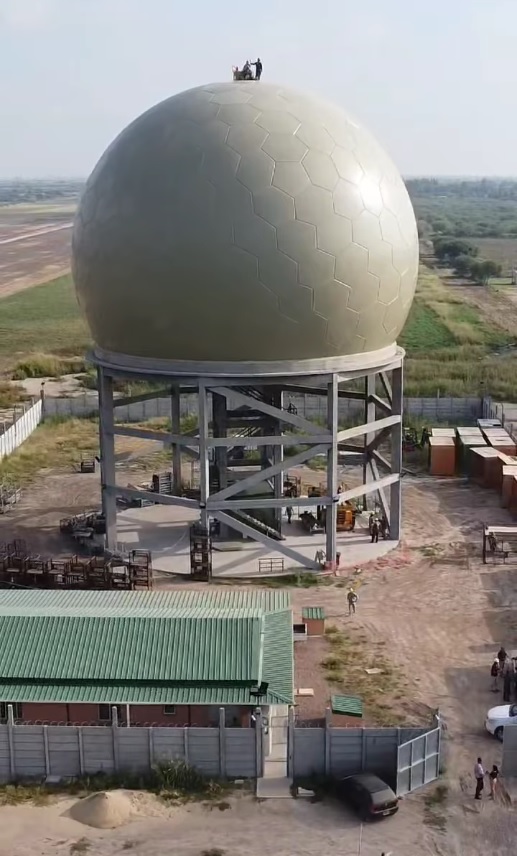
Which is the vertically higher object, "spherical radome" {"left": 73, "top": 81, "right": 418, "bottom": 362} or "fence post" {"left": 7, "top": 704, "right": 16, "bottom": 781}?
"spherical radome" {"left": 73, "top": 81, "right": 418, "bottom": 362}

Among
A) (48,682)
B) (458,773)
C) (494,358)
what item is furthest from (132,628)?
(494,358)

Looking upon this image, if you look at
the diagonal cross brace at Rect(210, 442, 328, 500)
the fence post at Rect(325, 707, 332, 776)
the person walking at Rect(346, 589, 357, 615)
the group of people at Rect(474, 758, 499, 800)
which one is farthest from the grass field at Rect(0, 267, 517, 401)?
the fence post at Rect(325, 707, 332, 776)

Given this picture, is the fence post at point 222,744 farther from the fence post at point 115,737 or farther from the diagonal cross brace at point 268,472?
the diagonal cross brace at point 268,472

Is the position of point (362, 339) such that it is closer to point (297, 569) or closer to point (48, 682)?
point (297, 569)

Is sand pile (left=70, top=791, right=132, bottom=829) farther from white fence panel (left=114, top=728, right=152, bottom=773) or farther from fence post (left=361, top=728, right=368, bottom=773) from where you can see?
fence post (left=361, top=728, right=368, bottom=773)

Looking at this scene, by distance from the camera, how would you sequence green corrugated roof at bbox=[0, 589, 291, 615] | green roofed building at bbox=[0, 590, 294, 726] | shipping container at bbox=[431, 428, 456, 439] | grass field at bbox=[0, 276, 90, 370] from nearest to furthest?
green roofed building at bbox=[0, 590, 294, 726] < green corrugated roof at bbox=[0, 589, 291, 615] < shipping container at bbox=[431, 428, 456, 439] < grass field at bbox=[0, 276, 90, 370]
